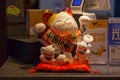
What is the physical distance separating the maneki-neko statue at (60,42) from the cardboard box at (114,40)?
0.11m

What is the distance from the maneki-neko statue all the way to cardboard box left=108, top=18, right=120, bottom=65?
0.37 feet

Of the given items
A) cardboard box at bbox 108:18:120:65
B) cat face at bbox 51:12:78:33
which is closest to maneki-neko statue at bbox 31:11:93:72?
cat face at bbox 51:12:78:33

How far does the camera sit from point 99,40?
1.32 m

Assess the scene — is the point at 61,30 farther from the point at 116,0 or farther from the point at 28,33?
the point at 116,0

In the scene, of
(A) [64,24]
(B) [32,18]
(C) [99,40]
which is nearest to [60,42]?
(A) [64,24]

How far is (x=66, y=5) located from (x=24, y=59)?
0.39 m

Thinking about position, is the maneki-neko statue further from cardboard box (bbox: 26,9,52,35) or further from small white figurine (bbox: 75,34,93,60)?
cardboard box (bbox: 26,9,52,35)

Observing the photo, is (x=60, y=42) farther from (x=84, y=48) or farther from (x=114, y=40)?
(x=114, y=40)

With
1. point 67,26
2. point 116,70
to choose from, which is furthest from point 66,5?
point 116,70

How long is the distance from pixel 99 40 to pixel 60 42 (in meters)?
0.19

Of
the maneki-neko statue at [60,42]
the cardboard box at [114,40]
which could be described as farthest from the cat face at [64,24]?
the cardboard box at [114,40]

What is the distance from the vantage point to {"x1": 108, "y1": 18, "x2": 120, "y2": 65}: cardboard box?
1291 millimetres

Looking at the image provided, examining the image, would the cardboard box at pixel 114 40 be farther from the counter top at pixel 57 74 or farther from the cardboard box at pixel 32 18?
the cardboard box at pixel 32 18

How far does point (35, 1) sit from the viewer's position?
5.57 ft
